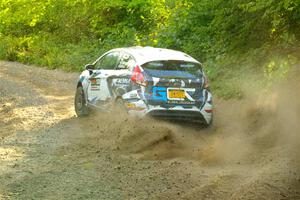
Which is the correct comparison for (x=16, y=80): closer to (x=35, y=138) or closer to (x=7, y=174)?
(x=35, y=138)

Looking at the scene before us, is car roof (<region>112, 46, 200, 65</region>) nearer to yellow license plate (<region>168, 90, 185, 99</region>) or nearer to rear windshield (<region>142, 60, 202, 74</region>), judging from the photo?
rear windshield (<region>142, 60, 202, 74</region>)

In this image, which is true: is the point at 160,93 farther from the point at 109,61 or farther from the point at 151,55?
the point at 109,61

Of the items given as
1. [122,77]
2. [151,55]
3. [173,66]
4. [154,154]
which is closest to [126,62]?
[122,77]

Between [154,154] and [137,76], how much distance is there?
1926mm

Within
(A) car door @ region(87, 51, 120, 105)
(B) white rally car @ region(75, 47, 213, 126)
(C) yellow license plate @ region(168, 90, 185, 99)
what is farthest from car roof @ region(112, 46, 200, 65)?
(C) yellow license plate @ region(168, 90, 185, 99)

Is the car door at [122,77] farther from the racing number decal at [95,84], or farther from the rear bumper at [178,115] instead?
the rear bumper at [178,115]

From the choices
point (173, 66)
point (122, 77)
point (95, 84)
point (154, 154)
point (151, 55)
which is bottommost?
point (154, 154)

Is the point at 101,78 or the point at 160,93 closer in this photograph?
the point at 160,93

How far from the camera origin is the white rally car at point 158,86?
1073cm

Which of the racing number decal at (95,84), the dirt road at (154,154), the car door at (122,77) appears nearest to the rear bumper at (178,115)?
the dirt road at (154,154)

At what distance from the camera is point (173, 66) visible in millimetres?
11078

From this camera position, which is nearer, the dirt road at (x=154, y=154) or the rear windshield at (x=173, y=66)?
the dirt road at (x=154, y=154)

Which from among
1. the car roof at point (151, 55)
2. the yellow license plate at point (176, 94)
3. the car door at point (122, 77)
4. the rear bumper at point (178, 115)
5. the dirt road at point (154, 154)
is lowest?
the dirt road at point (154, 154)

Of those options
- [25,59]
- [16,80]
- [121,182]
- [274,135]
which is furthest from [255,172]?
[25,59]
